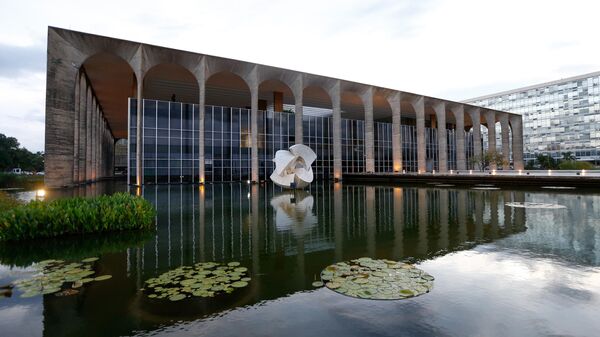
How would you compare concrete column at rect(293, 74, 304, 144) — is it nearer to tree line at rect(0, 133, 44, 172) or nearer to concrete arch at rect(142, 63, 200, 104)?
concrete arch at rect(142, 63, 200, 104)

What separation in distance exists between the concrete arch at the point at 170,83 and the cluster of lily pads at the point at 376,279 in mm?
37427

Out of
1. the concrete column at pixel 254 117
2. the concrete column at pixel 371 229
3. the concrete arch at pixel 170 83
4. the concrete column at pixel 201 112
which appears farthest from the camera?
the concrete column at pixel 254 117

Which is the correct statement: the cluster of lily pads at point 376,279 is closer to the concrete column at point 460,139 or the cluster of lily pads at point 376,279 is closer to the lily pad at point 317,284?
the lily pad at point 317,284

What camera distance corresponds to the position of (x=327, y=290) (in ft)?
16.7

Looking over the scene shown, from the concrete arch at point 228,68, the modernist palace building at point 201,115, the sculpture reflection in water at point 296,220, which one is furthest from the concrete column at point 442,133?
the sculpture reflection in water at point 296,220

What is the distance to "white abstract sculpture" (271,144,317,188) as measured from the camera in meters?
26.2

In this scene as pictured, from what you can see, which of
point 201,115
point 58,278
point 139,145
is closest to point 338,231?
point 58,278

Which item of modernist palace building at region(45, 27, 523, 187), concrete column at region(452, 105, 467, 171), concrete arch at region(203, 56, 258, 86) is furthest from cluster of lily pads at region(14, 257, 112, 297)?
concrete column at region(452, 105, 467, 171)

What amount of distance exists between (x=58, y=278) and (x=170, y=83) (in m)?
45.3

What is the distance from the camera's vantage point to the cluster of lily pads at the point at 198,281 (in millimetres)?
4957

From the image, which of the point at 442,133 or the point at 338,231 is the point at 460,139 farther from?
the point at 338,231

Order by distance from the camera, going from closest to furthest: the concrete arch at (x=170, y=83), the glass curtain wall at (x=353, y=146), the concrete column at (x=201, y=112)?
the concrete column at (x=201, y=112), the concrete arch at (x=170, y=83), the glass curtain wall at (x=353, y=146)

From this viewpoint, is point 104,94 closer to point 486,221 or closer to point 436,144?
point 486,221

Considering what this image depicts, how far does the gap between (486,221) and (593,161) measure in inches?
4776
